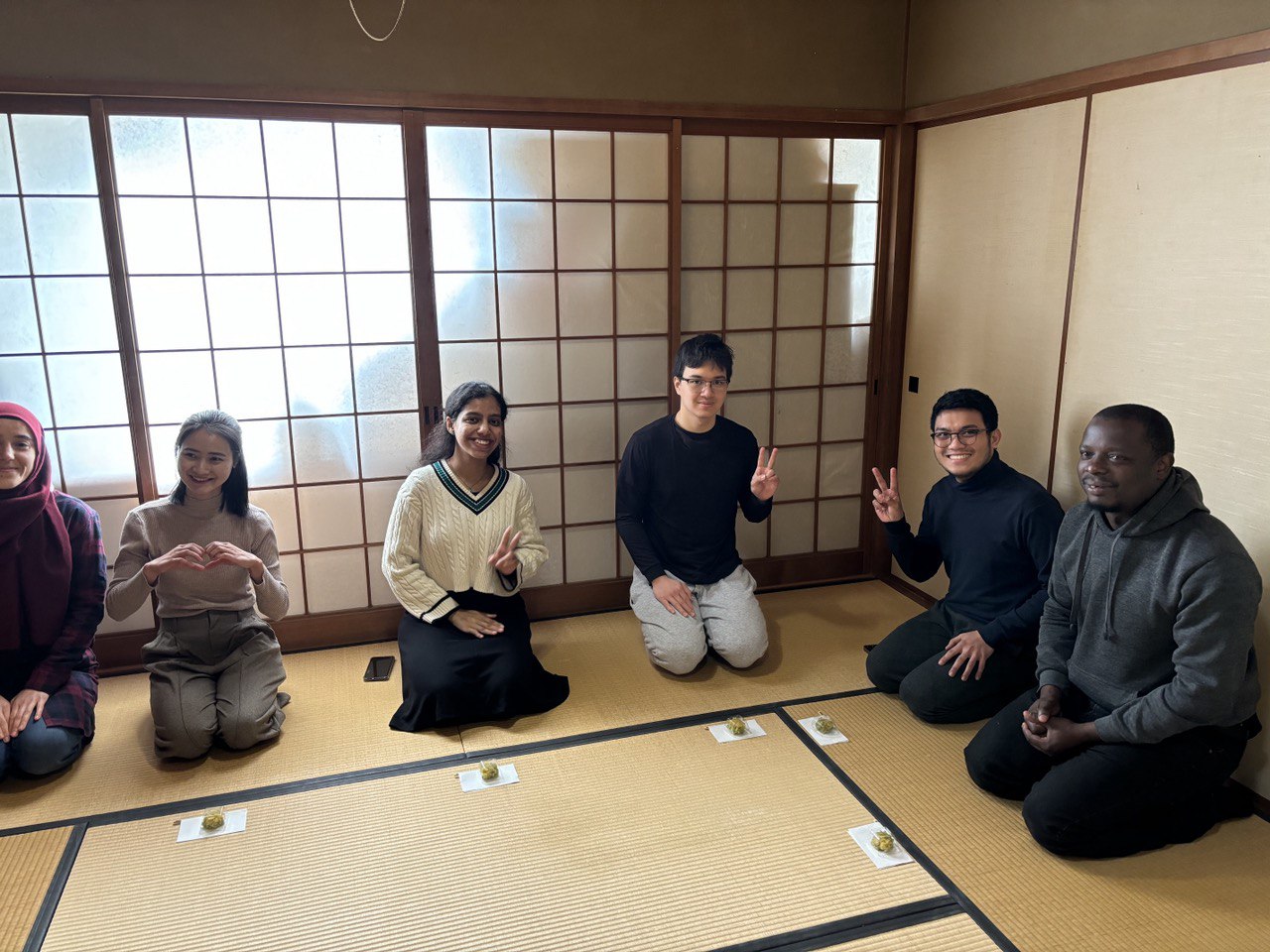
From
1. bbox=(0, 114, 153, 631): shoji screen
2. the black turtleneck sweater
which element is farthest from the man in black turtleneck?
bbox=(0, 114, 153, 631): shoji screen

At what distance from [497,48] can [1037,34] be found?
198 cm

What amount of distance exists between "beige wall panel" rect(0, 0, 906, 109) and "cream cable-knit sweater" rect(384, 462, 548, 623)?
1.52 metres

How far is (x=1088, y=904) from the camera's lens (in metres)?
2.22

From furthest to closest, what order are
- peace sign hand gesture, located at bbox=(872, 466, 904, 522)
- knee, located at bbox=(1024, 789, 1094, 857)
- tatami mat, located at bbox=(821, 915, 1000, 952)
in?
1. peace sign hand gesture, located at bbox=(872, 466, 904, 522)
2. knee, located at bbox=(1024, 789, 1094, 857)
3. tatami mat, located at bbox=(821, 915, 1000, 952)

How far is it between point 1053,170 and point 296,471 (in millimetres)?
3079

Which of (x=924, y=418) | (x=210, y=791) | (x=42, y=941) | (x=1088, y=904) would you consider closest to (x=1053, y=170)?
(x=924, y=418)

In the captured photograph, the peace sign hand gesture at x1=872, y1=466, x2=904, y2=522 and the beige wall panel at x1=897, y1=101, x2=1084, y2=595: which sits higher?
the beige wall panel at x1=897, y1=101, x2=1084, y2=595

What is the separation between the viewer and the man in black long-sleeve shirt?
11.3 ft

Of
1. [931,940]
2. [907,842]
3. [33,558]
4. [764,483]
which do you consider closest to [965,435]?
[764,483]

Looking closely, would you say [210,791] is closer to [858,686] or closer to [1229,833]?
[858,686]

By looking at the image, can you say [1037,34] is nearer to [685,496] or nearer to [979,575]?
[979,575]

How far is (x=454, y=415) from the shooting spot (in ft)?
10.6

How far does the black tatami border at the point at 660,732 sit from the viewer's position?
2.12 meters

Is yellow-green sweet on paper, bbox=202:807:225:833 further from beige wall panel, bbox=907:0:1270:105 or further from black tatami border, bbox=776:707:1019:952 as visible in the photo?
beige wall panel, bbox=907:0:1270:105
